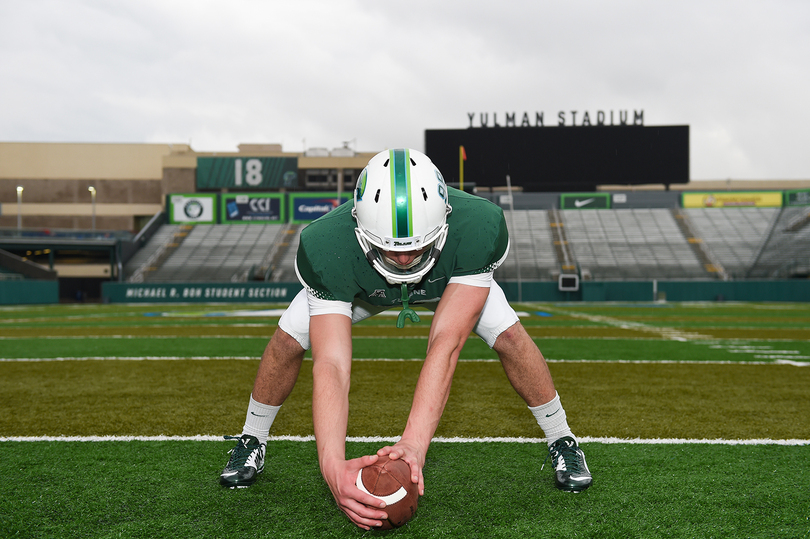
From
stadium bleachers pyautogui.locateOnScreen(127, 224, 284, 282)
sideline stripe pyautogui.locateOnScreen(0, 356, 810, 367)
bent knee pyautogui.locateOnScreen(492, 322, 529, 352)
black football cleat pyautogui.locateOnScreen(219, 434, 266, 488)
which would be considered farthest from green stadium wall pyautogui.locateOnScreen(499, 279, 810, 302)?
black football cleat pyautogui.locateOnScreen(219, 434, 266, 488)

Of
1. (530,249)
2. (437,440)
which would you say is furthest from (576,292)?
(437,440)

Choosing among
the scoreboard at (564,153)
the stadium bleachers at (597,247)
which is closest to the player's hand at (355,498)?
the stadium bleachers at (597,247)

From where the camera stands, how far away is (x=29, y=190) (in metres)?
43.0

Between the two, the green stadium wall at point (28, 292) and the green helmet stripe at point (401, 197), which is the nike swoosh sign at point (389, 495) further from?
the green stadium wall at point (28, 292)

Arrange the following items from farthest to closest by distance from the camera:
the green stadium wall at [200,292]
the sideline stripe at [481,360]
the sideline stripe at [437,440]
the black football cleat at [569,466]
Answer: the green stadium wall at [200,292]
the sideline stripe at [481,360]
the sideline stripe at [437,440]
the black football cleat at [569,466]

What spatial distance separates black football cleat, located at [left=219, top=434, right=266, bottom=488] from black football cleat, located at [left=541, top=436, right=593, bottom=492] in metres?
1.39

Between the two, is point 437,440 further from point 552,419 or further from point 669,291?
point 669,291

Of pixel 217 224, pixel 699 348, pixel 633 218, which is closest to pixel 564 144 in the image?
pixel 633 218

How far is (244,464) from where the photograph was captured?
2791 mm

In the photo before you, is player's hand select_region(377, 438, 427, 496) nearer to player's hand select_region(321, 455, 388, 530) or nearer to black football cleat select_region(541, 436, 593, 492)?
player's hand select_region(321, 455, 388, 530)

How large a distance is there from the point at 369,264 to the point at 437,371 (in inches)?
23.2

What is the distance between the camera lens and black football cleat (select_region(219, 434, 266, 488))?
2.73 meters

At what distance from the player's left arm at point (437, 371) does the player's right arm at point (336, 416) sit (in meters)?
0.14

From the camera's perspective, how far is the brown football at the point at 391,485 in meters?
1.99
